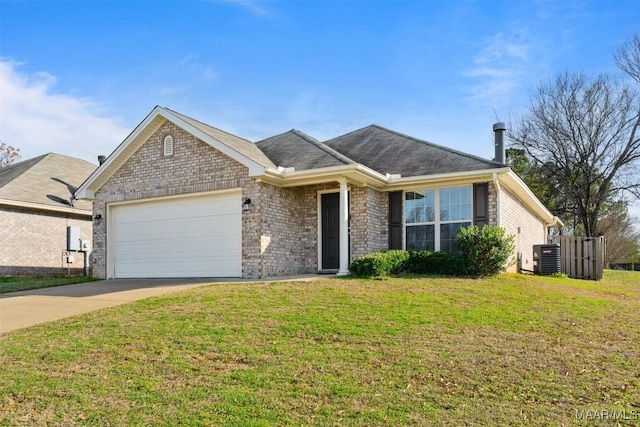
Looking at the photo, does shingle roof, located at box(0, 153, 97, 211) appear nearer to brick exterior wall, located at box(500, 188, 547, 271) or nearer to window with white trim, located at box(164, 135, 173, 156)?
window with white trim, located at box(164, 135, 173, 156)

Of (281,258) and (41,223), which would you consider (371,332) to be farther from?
(41,223)

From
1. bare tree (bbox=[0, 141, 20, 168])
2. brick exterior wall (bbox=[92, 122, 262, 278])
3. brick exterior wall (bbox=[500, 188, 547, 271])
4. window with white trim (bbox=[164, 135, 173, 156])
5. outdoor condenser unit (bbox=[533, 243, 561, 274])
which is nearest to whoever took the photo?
brick exterior wall (bbox=[92, 122, 262, 278])

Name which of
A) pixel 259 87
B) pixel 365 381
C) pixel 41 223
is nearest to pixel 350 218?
pixel 259 87

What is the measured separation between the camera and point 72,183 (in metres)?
22.4

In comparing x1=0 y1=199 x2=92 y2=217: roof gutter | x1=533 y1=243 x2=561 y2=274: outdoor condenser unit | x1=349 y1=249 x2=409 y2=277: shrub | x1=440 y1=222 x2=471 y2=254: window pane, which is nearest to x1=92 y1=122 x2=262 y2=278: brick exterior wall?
x1=349 y1=249 x2=409 y2=277: shrub

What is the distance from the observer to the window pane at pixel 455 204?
47.4 feet

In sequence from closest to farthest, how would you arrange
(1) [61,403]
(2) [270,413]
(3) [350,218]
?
(2) [270,413] → (1) [61,403] → (3) [350,218]

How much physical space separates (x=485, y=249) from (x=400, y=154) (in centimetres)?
463

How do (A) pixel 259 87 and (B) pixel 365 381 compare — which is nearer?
(B) pixel 365 381

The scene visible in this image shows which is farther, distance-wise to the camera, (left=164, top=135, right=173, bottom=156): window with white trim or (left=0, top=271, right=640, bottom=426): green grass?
(left=164, top=135, right=173, bottom=156): window with white trim

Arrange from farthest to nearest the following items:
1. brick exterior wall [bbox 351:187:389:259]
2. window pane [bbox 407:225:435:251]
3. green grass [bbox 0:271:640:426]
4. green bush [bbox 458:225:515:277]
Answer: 1. window pane [bbox 407:225:435:251]
2. brick exterior wall [bbox 351:187:389:259]
3. green bush [bbox 458:225:515:277]
4. green grass [bbox 0:271:640:426]

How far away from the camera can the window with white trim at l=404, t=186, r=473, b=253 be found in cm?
1449

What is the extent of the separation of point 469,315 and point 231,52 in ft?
27.3

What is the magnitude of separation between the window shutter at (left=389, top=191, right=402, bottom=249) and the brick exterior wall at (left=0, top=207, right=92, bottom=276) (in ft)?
42.4
